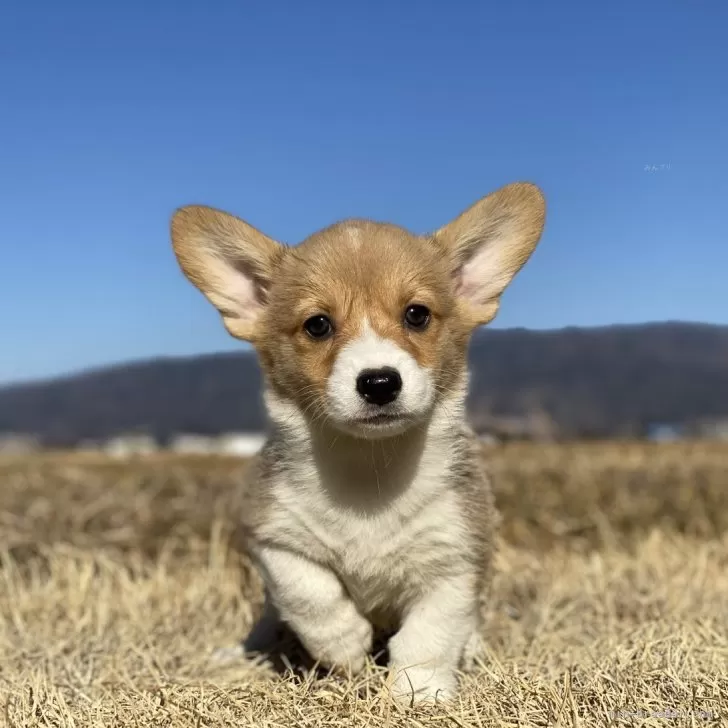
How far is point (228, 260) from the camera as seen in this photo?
3434 millimetres

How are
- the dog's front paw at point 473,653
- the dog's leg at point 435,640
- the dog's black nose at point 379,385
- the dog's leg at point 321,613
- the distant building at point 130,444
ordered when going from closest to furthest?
the dog's black nose at point 379,385
the dog's leg at point 435,640
the dog's leg at point 321,613
the dog's front paw at point 473,653
the distant building at point 130,444

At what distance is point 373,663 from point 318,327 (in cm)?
107

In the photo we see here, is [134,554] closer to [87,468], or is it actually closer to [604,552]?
[87,468]

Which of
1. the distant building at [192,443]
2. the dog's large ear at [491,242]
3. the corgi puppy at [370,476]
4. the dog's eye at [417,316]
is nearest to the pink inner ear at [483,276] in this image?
the dog's large ear at [491,242]

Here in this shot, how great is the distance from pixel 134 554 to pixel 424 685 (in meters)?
2.62

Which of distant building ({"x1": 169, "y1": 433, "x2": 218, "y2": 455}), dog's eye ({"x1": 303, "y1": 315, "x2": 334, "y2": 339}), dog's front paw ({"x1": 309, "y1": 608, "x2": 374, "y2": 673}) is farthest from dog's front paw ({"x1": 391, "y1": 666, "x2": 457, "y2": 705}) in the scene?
distant building ({"x1": 169, "y1": 433, "x2": 218, "y2": 455})

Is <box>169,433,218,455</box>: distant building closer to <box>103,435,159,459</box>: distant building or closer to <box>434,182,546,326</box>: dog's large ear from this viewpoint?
<box>103,435,159,459</box>: distant building

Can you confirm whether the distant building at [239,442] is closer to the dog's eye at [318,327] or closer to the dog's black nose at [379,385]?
the dog's eye at [318,327]

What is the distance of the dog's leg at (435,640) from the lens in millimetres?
2814

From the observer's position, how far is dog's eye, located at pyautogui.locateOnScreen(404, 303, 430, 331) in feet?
→ 9.83

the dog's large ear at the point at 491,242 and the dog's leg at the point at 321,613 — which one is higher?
the dog's large ear at the point at 491,242

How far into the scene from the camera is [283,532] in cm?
301

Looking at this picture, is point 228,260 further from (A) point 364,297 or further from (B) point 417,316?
(B) point 417,316

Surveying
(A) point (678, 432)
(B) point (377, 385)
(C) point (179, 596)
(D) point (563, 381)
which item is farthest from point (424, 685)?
(A) point (678, 432)
